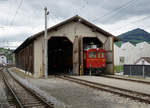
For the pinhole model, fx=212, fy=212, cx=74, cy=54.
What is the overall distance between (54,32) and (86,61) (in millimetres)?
5047

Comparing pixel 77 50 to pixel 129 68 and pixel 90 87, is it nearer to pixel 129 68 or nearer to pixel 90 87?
pixel 129 68

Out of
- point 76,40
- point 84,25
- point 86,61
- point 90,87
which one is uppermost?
point 84,25

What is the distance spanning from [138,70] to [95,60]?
5.13 meters

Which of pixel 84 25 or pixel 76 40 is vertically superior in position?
pixel 84 25

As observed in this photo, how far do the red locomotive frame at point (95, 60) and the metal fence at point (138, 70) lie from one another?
9.81 feet

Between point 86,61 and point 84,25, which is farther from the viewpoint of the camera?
point 84,25

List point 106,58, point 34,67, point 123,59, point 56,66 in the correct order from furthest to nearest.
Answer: point 123,59 < point 56,66 < point 106,58 < point 34,67

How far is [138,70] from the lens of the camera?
21047 mm

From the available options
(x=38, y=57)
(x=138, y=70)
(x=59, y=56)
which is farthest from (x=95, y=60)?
(x=59, y=56)

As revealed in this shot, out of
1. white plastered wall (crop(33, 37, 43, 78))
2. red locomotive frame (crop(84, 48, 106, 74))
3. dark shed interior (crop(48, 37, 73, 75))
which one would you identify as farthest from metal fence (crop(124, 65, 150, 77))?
Result: dark shed interior (crop(48, 37, 73, 75))

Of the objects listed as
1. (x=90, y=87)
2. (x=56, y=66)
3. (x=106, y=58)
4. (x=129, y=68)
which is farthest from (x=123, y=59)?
(x=90, y=87)

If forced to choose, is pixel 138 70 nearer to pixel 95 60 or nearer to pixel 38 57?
pixel 95 60

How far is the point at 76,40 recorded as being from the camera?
25.4m

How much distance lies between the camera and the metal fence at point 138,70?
20109 millimetres
